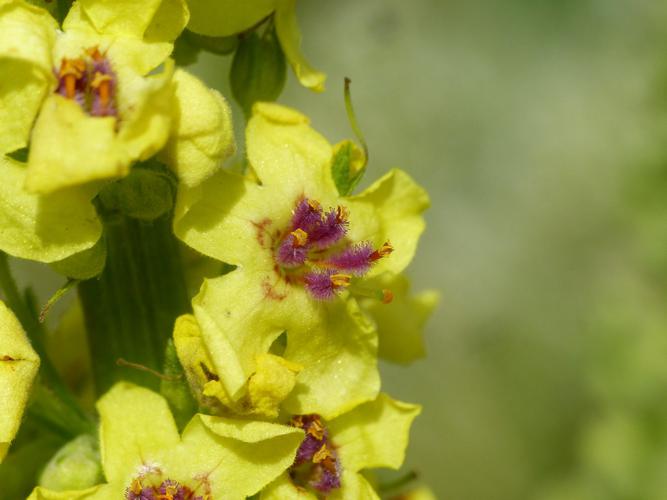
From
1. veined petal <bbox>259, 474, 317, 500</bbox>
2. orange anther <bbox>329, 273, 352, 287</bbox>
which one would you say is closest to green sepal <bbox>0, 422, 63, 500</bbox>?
veined petal <bbox>259, 474, 317, 500</bbox>

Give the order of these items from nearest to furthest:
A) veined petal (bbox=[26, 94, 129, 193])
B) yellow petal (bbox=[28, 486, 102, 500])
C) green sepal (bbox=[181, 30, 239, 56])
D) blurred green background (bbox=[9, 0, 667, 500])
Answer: veined petal (bbox=[26, 94, 129, 193]) < yellow petal (bbox=[28, 486, 102, 500]) < green sepal (bbox=[181, 30, 239, 56]) < blurred green background (bbox=[9, 0, 667, 500])

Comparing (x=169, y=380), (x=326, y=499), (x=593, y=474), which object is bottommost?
(x=593, y=474)

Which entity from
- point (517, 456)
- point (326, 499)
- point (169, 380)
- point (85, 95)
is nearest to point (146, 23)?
point (85, 95)

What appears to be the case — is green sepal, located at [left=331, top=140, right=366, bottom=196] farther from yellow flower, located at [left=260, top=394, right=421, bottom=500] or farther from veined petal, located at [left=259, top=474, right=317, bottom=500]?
veined petal, located at [left=259, top=474, right=317, bottom=500]

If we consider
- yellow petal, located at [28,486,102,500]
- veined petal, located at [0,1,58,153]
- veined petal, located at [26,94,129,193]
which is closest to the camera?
veined petal, located at [26,94,129,193]

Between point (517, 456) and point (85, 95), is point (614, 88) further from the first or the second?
point (85, 95)

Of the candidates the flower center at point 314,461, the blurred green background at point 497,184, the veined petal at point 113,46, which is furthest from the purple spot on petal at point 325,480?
the blurred green background at point 497,184

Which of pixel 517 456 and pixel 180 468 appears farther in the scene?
pixel 517 456

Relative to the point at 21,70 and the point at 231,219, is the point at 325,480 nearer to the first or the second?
the point at 231,219
